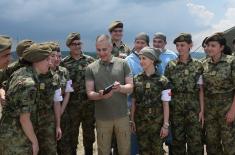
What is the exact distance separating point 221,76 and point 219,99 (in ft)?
1.20

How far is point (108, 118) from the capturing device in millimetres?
5402

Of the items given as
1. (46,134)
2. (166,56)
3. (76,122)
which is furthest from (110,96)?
(166,56)

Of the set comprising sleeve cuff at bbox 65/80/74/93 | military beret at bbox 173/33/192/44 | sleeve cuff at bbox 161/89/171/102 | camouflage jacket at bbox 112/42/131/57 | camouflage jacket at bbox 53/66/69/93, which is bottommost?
sleeve cuff at bbox 161/89/171/102

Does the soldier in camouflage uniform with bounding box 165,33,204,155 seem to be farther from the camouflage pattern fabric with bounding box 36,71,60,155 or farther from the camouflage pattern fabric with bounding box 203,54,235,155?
the camouflage pattern fabric with bounding box 36,71,60,155

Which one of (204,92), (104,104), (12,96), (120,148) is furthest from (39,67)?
(204,92)

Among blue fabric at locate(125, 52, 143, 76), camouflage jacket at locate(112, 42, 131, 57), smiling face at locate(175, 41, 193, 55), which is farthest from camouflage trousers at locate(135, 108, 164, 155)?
camouflage jacket at locate(112, 42, 131, 57)

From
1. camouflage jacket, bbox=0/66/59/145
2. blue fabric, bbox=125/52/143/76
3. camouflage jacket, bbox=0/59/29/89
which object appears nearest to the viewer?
camouflage jacket, bbox=0/66/59/145

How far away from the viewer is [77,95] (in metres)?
6.53

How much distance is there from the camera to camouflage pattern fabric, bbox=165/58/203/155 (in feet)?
19.9

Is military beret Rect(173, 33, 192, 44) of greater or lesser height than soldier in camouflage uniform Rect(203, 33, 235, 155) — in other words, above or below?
above

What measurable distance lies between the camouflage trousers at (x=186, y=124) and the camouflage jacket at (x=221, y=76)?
0.32 m

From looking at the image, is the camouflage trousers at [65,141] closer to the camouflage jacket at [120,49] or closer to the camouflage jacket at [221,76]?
the camouflage jacket at [120,49]

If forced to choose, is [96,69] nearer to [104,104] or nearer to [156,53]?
[104,104]

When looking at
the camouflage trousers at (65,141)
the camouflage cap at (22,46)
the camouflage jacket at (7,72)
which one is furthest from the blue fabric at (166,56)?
the camouflage jacket at (7,72)
